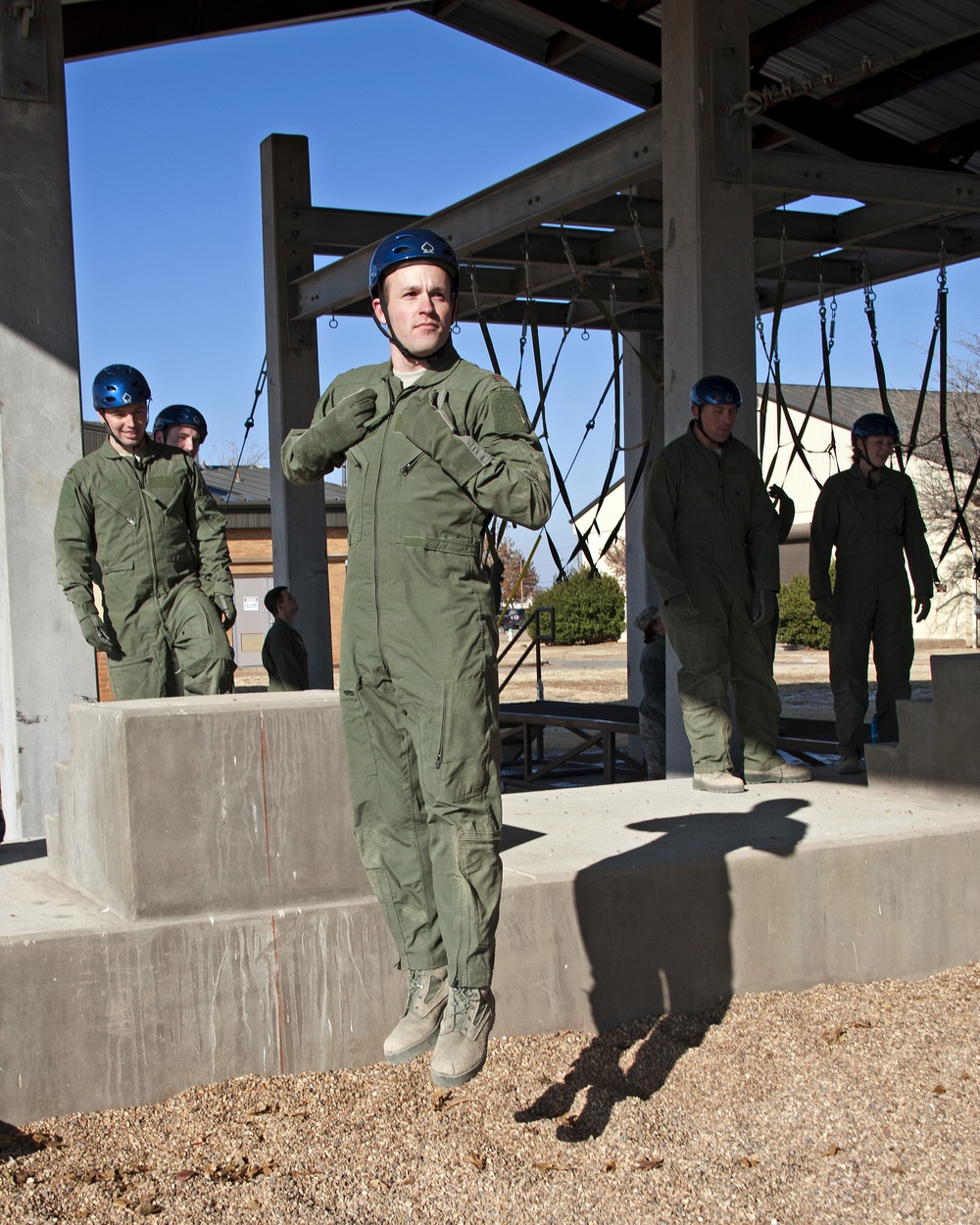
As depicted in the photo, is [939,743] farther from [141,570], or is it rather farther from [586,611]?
[586,611]

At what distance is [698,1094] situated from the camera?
4.33 metres

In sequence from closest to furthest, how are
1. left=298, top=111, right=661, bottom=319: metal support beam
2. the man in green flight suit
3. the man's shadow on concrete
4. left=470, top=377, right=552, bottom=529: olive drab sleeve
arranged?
left=470, top=377, right=552, bottom=529: olive drab sleeve, the man's shadow on concrete, the man in green flight suit, left=298, top=111, right=661, bottom=319: metal support beam

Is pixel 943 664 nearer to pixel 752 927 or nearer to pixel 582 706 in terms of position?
pixel 752 927

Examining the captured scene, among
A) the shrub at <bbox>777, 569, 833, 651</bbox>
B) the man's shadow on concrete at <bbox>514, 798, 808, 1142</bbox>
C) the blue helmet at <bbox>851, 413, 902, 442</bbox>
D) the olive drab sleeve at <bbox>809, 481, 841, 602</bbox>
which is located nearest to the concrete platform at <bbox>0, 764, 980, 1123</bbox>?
the man's shadow on concrete at <bbox>514, 798, 808, 1142</bbox>

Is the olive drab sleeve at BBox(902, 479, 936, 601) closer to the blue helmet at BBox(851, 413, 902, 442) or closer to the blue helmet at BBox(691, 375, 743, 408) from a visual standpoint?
the blue helmet at BBox(851, 413, 902, 442)

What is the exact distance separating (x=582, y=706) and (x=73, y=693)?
7391 millimetres

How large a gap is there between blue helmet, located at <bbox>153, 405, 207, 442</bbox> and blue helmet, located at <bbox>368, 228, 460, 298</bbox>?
4320 millimetres

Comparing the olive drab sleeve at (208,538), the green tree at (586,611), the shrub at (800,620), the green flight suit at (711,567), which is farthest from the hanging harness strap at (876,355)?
the green tree at (586,611)

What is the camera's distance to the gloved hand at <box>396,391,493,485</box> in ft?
11.2

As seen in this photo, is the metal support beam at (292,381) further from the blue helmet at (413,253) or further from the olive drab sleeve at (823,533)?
the blue helmet at (413,253)

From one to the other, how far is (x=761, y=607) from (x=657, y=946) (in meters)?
2.39

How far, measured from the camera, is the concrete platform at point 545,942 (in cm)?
418

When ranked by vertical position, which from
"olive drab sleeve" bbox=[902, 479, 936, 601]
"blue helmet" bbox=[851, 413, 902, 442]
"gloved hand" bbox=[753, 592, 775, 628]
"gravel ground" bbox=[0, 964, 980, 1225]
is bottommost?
"gravel ground" bbox=[0, 964, 980, 1225]

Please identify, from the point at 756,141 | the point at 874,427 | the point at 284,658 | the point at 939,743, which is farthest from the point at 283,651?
the point at 756,141
